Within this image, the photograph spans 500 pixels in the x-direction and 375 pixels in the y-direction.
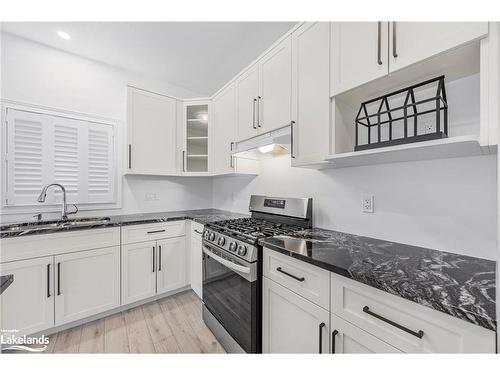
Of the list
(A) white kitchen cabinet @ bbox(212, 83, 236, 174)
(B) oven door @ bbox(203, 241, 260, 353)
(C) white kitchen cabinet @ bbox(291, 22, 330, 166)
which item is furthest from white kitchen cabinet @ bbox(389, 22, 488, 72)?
(A) white kitchen cabinet @ bbox(212, 83, 236, 174)

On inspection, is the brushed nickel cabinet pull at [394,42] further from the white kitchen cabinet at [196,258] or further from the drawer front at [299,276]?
the white kitchen cabinet at [196,258]

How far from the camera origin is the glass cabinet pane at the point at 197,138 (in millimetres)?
2666

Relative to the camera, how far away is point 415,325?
2.37 feet

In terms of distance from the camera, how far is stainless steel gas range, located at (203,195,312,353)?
1.34 m

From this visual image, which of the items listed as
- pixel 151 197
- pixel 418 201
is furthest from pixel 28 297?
pixel 418 201

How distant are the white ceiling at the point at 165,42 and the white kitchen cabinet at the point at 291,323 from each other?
2098 millimetres

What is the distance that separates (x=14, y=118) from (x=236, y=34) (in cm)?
221

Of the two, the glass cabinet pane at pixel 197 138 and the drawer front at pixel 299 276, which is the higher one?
the glass cabinet pane at pixel 197 138

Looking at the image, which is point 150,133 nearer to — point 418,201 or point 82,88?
point 82,88

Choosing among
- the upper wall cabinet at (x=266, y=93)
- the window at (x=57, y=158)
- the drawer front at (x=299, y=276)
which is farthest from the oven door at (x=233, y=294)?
the window at (x=57, y=158)

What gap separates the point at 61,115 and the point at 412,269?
3.15 meters

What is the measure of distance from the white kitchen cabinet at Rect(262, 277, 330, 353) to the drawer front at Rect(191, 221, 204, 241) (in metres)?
1.03

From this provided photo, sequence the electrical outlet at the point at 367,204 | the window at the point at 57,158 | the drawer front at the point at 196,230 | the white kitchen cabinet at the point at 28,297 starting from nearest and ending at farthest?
1. the electrical outlet at the point at 367,204
2. the white kitchen cabinet at the point at 28,297
3. the window at the point at 57,158
4. the drawer front at the point at 196,230
